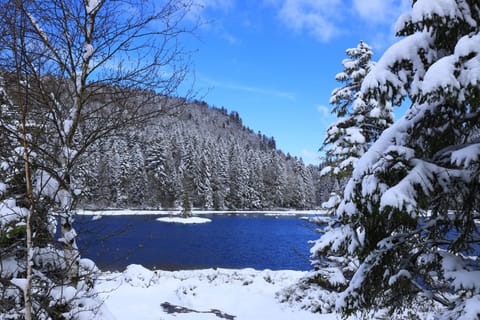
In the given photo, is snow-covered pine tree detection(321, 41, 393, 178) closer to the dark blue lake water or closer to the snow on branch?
the snow on branch

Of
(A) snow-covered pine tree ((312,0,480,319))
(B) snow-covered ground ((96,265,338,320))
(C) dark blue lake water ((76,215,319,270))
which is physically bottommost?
(C) dark blue lake water ((76,215,319,270))

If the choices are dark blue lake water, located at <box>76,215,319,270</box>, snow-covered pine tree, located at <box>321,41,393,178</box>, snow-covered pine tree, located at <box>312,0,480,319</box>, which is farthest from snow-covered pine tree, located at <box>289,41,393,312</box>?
dark blue lake water, located at <box>76,215,319,270</box>

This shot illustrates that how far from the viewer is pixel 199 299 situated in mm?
11633

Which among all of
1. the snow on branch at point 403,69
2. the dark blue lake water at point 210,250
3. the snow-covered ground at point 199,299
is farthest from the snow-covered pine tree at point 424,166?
the dark blue lake water at point 210,250

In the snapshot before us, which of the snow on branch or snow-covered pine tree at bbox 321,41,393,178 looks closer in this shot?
the snow on branch

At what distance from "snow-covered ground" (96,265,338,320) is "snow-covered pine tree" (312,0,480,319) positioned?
508 centimetres

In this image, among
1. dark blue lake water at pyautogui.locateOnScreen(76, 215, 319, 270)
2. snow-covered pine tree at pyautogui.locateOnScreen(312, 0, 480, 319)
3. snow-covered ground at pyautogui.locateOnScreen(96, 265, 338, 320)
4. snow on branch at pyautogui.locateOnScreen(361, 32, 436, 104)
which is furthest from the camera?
dark blue lake water at pyautogui.locateOnScreen(76, 215, 319, 270)

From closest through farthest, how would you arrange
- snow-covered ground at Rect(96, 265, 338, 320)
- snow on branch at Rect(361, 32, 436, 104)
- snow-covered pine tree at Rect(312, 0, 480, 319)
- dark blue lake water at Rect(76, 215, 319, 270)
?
snow-covered pine tree at Rect(312, 0, 480, 319) → snow on branch at Rect(361, 32, 436, 104) → snow-covered ground at Rect(96, 265, 338, 320) → dark blue lake water at Rect(76, 215, 319, 270)

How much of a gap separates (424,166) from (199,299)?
10.0m

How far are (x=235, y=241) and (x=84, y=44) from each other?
1335 inches

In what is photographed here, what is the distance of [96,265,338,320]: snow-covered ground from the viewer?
31.7 feet

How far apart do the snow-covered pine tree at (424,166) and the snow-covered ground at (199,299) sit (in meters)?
5.08

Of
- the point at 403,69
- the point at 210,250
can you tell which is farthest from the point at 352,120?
the point at 210,250

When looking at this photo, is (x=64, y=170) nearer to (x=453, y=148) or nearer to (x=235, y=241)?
(x=453, y=148)
